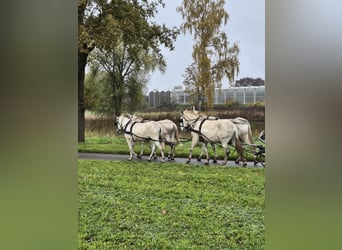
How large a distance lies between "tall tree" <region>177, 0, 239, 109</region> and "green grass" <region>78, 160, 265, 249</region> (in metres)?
0.46

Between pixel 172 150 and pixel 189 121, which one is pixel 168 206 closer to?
pixel 172 150

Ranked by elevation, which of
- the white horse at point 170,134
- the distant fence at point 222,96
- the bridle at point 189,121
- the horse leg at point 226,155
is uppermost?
the distant fence at point 222,96

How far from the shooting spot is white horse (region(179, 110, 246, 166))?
7.23 feet

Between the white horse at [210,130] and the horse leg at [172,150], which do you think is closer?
the white horse at [210,130]

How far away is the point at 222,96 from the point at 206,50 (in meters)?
0.28

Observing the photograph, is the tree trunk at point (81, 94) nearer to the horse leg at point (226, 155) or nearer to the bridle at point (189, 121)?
the bridle at point (189, 121)

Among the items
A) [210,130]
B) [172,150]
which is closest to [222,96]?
[210,130]

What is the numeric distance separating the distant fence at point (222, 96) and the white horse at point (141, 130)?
0.15 metres

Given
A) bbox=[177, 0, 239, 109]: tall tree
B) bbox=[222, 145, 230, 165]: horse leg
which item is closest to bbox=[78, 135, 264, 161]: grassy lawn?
bbox=[222, 145, 230, 165]: horse leg

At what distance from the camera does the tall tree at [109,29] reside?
234 centimetres

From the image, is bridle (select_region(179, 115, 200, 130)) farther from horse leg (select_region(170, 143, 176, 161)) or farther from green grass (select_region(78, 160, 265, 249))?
green grass (select_region(78, 160, 265, 249))

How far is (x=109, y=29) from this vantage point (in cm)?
244

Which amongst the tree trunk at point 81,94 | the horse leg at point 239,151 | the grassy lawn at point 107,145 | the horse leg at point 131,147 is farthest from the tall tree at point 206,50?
the tree trunk at point 81,94
